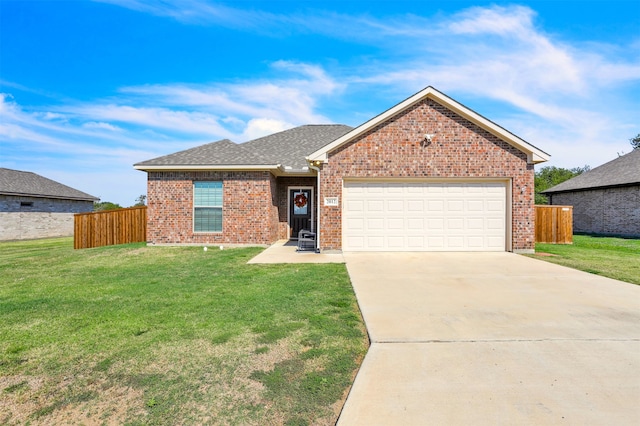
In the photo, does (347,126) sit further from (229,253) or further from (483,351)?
(483,351)

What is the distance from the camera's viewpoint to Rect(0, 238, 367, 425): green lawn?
255cm

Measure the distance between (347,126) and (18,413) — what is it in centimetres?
1864

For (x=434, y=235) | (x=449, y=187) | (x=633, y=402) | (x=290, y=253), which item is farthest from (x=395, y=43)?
(x=633, y=402)

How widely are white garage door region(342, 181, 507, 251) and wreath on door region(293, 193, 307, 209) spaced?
4.28 m

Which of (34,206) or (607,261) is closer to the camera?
(607,261)

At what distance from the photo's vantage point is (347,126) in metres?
19.4

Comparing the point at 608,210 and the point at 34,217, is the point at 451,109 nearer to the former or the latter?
the point at 608,210

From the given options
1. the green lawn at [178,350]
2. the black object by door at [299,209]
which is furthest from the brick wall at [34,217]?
the black object by door at [299,209]

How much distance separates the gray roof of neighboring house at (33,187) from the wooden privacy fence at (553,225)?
1136 inches

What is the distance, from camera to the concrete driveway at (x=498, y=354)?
2.51 metres

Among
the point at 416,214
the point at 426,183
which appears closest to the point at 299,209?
the point at 416,214

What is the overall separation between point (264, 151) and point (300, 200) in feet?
9.66

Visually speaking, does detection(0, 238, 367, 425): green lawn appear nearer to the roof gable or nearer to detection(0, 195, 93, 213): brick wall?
the roof gable

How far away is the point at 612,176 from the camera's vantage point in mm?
19688
